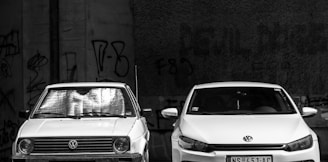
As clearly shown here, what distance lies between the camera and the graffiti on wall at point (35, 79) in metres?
11.3

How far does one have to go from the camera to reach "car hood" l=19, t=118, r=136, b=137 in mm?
6123

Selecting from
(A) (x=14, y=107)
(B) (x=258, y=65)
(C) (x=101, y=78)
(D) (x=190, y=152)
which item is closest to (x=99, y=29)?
(C) (x=101, y=78)

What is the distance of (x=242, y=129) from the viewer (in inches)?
248

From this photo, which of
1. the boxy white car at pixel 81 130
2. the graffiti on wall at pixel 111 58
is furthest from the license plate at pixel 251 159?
the graffiti on wall at pixel 111 58

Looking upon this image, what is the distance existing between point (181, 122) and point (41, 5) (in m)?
5.83

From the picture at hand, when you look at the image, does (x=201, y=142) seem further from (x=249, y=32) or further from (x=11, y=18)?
(x=11, y=18)

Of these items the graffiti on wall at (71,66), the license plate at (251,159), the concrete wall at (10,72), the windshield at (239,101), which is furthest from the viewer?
the concrete wall at (10,72)

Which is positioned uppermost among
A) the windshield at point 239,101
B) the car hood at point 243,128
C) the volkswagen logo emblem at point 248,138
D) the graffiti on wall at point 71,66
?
the graffiti on wall at point 71,66

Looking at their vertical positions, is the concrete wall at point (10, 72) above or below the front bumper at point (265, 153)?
above

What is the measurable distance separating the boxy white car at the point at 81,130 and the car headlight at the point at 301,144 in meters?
1.82

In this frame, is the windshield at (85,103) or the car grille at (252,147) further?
the windshield at (85,103)

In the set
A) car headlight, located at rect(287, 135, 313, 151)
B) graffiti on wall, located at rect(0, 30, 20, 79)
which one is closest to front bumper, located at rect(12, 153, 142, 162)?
car headlight, located at rect(287, 135, 313, 151)

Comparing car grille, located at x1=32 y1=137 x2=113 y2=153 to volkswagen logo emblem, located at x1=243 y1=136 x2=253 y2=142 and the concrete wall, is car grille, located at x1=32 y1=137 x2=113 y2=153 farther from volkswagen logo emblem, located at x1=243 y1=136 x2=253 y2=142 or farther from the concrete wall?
the concrete wall

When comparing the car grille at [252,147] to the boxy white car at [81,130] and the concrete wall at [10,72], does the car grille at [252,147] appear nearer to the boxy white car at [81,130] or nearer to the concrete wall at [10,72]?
the boxy white car at [81,130]
